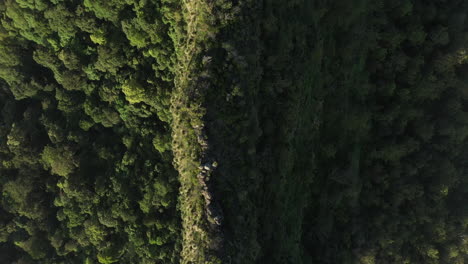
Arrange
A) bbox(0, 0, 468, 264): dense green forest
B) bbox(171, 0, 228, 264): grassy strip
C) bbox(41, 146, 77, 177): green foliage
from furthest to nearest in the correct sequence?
bbox(41, 146, 77, 177): green foliage
bbox(0, 0, 468, 264): dense green forest
bbox(171, 0, 228, 264): grassy strip

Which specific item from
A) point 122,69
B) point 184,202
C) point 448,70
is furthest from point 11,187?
point 448,70

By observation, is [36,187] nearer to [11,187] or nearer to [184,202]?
[11,187]

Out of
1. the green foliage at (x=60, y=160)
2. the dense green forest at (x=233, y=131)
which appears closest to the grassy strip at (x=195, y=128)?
the dense green forest at (x=233, y=131)

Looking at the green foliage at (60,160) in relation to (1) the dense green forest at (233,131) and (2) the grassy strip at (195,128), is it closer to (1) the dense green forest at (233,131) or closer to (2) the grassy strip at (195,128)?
(1) the dense green forest at (233,131)

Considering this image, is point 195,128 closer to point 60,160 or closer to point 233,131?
point 233,131

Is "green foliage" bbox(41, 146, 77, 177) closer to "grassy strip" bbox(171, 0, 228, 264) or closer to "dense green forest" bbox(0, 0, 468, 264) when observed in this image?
"dense green forest" bbox(0, 0, 468, 264)

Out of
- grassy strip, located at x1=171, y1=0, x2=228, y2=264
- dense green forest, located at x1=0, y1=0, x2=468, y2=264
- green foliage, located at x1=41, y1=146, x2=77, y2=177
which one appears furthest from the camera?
green foliage, located at x1=41, y1=146, x2=77, y2=177

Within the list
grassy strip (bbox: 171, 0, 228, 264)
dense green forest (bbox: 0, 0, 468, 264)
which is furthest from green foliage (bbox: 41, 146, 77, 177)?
grassy strip (bbox: 171, 0, 228, 264)

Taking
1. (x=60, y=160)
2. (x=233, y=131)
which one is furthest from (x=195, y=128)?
(x=60, y=160)
